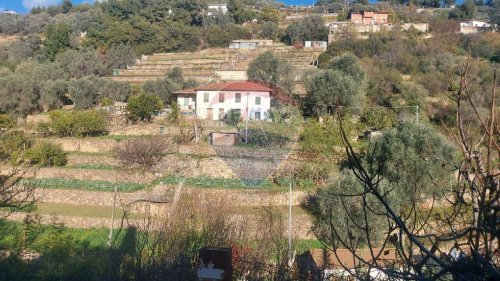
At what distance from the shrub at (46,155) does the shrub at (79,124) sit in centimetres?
216

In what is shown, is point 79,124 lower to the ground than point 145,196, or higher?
higher

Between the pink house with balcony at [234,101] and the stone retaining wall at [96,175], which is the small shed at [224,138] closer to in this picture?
the pink house with balcony at [234,101]

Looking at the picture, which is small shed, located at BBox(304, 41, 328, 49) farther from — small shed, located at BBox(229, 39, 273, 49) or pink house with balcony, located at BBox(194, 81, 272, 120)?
pink house with balcony, located at BBox(194, 81, 272, 120)

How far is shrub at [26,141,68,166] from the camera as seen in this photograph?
1733cm

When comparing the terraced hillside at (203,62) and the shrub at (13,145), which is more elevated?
the terraced hillside at (203,62)

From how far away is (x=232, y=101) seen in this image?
21922 mm

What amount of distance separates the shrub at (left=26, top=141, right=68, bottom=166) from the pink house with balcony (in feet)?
22.1

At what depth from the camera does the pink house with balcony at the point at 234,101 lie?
20.6m

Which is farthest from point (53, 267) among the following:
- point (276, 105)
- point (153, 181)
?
point (276, 105)

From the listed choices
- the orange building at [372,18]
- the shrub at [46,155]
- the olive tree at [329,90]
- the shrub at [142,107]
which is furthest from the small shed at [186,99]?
the orange building at [372,18]

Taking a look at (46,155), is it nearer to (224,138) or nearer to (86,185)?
(86,185)

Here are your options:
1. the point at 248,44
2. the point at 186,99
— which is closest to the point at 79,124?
the point at 186,99

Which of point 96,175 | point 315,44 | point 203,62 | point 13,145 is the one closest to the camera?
point 96,175

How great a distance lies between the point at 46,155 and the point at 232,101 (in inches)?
317
